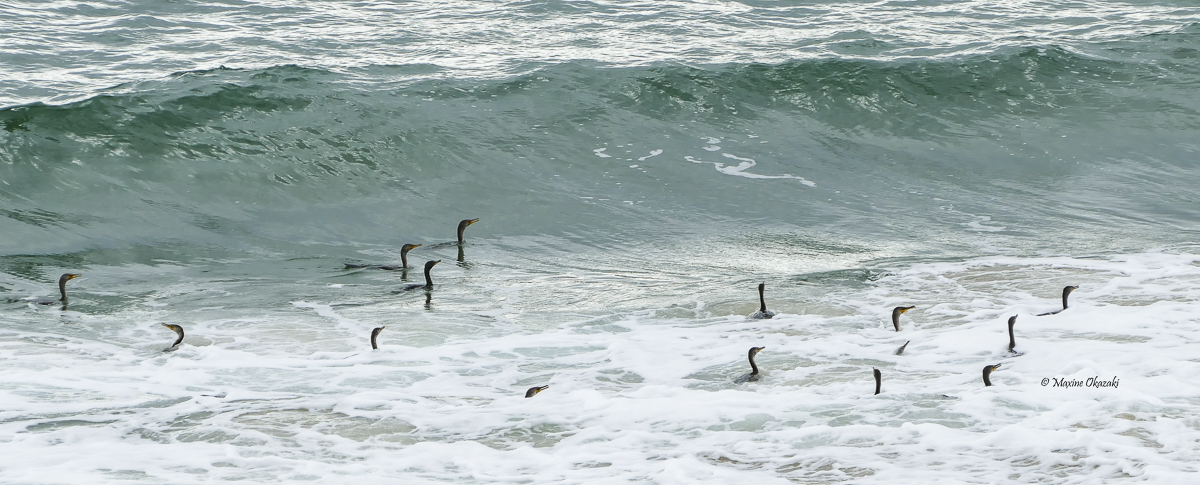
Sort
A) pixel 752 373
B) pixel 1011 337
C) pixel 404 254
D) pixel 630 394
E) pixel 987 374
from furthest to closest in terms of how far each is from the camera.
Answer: pixel 404 254 → pixel 1011 337 → pixel 752 373 → pixel 630 394 → pixel 987 374

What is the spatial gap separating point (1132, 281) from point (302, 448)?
7.18 meters

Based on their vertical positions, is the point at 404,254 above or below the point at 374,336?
below

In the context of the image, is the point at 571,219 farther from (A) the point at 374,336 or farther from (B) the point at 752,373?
(B) the point at 752,373

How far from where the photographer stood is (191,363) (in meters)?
7.82

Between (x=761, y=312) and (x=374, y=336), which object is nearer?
(x=374, y=336)

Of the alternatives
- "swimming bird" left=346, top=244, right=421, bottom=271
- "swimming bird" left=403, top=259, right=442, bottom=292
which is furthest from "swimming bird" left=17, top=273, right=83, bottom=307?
"swimming bird" left=403, top=259, right=442, bottom=292

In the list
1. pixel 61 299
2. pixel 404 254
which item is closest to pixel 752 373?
pixel 404 254

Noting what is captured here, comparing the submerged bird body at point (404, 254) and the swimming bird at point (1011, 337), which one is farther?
the submerged bird body at point (404, 254)

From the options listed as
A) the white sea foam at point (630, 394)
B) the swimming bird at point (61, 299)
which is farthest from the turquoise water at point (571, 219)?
the swimming bird at point (61, 299)

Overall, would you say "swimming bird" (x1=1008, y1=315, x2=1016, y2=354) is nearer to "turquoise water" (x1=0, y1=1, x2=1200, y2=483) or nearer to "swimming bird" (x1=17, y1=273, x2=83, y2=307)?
"turquoise water" (x1=0, y1=1, x2=1200, y2=483)

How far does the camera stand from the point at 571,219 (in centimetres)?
1262

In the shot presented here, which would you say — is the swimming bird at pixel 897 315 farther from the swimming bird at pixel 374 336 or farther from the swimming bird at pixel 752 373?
the swimming bird at pixel 374 336

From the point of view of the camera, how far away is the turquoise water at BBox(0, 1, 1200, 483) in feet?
21.3

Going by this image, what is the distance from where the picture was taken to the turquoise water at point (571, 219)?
21.3ft
